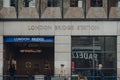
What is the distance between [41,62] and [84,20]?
16.1ft

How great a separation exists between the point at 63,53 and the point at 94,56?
7.92 ft

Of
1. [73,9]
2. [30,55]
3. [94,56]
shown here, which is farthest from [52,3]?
[94,56]

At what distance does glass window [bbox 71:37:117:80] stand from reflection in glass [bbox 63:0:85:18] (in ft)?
6.31

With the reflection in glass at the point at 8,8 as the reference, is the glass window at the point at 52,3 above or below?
above

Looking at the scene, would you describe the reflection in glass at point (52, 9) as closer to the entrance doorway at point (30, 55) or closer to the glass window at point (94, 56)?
the entrance doorway at point (30, 55)

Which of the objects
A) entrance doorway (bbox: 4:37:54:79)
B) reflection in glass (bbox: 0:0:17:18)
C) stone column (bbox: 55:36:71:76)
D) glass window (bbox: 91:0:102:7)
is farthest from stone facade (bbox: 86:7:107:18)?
reflection in glass (bbox: 0:0:17:18)

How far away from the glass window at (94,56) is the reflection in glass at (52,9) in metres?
2.61

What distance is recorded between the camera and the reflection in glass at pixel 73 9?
52250 mm

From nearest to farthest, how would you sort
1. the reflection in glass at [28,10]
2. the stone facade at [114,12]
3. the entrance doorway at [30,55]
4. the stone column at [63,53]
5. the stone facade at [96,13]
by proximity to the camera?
the stone column at [63,53] < the stone facade at [114,12] < the stone facade at [96,13] < the reflection in glass at [28,10] < the entrance doorway at [30,55]

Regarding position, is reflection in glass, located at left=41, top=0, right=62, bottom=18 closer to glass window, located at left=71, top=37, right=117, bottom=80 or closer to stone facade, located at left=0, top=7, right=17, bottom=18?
stone facade, located at left=0, top=7, right=17, bottom=18

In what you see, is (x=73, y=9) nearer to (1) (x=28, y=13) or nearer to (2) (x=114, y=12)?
(2) (x=114, y=12)

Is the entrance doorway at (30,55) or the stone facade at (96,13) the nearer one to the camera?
the stone facade at (96,13)

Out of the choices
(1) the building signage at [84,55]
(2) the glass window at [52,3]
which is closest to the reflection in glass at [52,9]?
(2) the glass window at [52,3]

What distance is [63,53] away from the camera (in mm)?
51812
